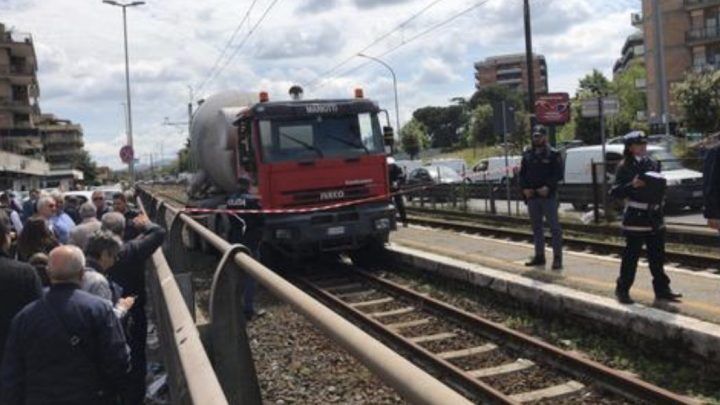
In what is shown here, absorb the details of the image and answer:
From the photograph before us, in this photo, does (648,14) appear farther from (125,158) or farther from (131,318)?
(131,318)

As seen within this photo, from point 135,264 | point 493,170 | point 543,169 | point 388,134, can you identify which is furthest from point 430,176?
point 135,264

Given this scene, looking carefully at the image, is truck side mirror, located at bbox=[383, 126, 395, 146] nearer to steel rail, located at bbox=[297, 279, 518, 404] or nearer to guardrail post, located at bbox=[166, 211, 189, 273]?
steel rail, located at bbox=[297, 279, 518, 404]

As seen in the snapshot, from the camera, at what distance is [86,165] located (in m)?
137

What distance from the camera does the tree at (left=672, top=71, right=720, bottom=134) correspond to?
46812 mm

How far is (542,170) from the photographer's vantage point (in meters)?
10.6

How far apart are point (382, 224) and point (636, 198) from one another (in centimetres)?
576

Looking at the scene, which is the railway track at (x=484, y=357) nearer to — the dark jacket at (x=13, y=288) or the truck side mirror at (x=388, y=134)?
the truck side mirror at (x=388, y=134)

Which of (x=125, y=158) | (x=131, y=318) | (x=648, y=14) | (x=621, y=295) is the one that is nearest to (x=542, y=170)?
(x=621, y=295)

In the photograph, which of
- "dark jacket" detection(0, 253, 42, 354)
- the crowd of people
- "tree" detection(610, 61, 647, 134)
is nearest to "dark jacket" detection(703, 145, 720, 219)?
the crowd of people

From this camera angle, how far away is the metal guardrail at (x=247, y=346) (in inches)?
70.3

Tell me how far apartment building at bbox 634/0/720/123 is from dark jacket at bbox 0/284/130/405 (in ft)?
278

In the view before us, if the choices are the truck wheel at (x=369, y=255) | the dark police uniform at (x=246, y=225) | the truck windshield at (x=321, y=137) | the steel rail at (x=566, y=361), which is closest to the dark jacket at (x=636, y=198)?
the steel rail at (x=566, y=361)

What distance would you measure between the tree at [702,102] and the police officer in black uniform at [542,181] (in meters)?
39.5

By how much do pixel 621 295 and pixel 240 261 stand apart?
5472mm
